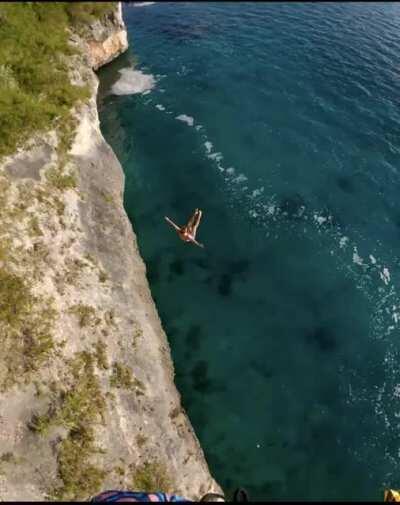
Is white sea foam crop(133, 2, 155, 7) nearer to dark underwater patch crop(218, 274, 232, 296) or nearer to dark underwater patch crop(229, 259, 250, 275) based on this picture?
dark underwater patch crop(229, 259, 250, 275)

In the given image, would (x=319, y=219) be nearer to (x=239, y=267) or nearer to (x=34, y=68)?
(x=239, y=267)

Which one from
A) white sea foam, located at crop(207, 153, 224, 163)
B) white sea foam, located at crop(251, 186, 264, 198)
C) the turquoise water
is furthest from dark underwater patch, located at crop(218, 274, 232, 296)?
white sea foam, located at crop(207, 153, 224, 163)

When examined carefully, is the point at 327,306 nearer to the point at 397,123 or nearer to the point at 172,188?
the point at 172,188

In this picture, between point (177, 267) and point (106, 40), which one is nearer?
point (177, 267)

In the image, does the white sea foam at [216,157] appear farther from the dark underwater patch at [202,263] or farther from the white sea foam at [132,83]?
the white sea foam at [132,83]

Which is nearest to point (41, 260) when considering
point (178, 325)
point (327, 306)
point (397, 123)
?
point (178, 325)

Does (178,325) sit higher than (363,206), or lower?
lower

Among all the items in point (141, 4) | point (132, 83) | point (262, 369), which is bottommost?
point (262, 369)

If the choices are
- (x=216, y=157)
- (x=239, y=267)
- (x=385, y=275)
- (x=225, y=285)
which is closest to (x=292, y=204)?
(x=239, y=267)
